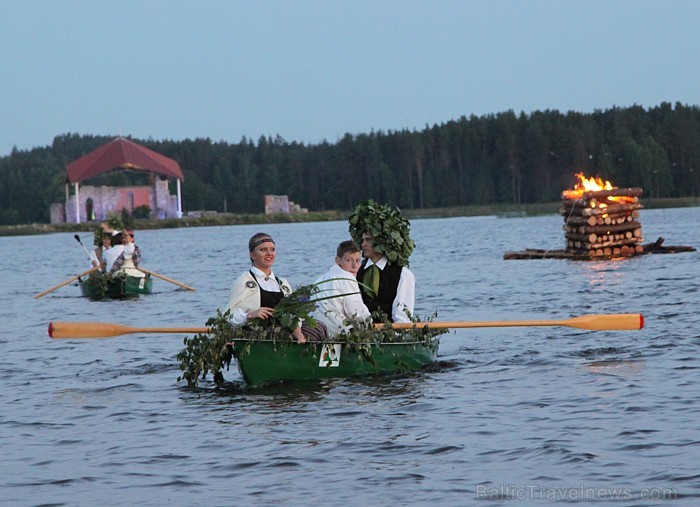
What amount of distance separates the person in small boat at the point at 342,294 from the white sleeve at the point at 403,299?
1.93 feet

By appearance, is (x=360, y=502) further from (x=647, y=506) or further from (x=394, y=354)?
(x=394, y=354)

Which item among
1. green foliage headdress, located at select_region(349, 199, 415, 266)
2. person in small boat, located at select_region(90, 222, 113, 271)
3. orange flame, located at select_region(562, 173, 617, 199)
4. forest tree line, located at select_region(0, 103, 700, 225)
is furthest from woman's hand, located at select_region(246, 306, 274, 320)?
forest tree line, located at select_region(0, 103, 700, 225)

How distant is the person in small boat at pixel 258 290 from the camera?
1186 cm

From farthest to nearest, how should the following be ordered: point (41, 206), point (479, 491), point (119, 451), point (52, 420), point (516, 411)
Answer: point (41, 206) → point (52, 420) → point (516, 411) → point (119, 451) → point (479, 491)

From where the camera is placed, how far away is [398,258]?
13055 mm

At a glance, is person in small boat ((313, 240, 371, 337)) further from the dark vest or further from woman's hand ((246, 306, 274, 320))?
woman's hand ((246, 306, 274, 320))

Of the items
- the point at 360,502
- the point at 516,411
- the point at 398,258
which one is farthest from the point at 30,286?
the point at 360,502

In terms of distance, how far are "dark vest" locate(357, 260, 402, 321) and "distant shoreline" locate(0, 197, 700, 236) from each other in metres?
84.2

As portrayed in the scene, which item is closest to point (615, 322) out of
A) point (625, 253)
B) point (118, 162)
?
point (625, 253)

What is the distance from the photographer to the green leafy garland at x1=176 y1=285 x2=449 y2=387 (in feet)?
38.2

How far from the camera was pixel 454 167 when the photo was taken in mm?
153250

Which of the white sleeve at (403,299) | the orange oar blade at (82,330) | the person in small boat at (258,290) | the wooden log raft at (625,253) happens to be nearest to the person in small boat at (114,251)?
the wooden log raft at (625,253)

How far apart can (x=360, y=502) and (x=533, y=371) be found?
234 inches

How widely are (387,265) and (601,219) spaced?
1938cm
